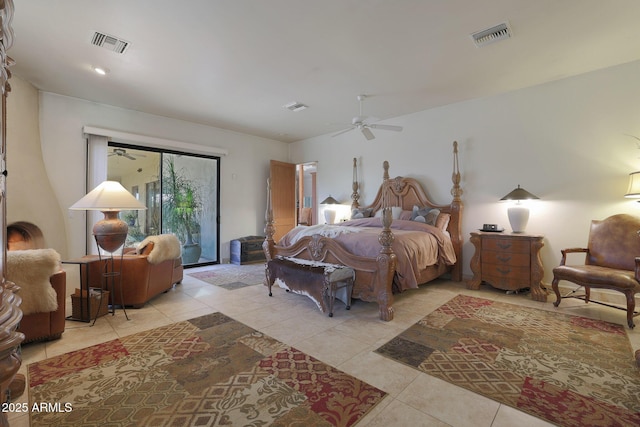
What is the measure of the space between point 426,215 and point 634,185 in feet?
7.54

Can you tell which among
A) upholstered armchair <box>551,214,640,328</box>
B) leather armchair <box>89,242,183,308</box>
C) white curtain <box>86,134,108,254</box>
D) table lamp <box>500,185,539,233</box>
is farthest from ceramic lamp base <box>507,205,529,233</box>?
white curtain <box>86,134,108,254</box>

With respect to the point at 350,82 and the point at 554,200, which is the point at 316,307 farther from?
the point at 554,200

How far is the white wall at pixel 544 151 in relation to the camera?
142 inches

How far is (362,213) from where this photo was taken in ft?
18.5

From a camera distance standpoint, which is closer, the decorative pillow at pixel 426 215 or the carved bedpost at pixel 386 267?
the carved bedpost at pixel 386 267

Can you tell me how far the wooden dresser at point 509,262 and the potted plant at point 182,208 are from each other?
526 cm

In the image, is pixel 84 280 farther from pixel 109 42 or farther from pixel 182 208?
pixel 182 208

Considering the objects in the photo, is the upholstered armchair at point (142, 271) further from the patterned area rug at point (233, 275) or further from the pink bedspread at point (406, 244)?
the pink bedspread at point (406, 244)

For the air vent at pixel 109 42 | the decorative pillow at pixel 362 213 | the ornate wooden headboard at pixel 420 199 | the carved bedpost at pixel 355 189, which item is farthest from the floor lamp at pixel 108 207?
the carved bedpost at pixel 355 189

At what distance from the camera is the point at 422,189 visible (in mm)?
5180

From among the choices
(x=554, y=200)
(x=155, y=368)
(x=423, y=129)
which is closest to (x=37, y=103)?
(x=155, y=368)

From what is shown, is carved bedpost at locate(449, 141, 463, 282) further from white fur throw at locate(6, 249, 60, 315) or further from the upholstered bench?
white fur throw at locate(6, 249, 60, 315)

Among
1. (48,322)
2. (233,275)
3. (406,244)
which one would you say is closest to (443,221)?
(406,244)

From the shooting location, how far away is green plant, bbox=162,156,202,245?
5.74m
